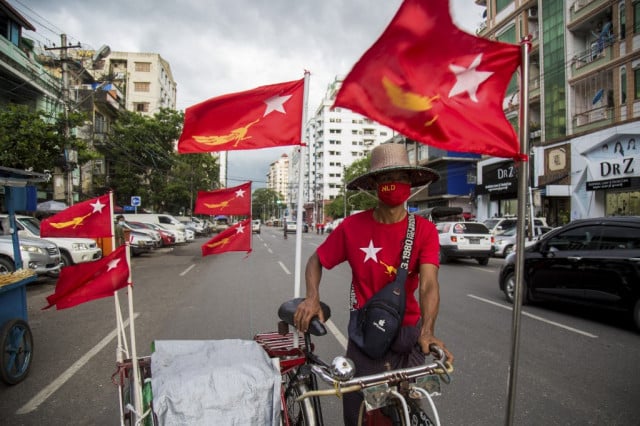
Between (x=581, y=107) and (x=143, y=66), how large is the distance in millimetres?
50224

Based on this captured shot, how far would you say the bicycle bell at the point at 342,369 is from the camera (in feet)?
5.09

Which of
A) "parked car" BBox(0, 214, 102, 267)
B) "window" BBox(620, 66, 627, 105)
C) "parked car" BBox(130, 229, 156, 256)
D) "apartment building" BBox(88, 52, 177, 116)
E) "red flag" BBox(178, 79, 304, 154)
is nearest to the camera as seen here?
"red flag" BBox(178, 79, 304, 154)

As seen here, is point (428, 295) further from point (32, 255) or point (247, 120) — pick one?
point (32, 255)

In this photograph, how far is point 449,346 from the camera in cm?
529

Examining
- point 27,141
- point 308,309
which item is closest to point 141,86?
point 27,141

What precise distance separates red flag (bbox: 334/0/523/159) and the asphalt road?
2533 millimetres

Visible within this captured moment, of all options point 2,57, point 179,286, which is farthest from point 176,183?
point 179,286

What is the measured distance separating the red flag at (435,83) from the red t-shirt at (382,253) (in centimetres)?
55

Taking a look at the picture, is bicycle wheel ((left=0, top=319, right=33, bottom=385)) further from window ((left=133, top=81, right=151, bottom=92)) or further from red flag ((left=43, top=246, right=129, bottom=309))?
window ((left=133, top=81, right=151, bottom=92))

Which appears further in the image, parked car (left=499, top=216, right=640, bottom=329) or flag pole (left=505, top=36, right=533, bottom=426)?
parked car (left=499, top=216, right=640, bottom=329)

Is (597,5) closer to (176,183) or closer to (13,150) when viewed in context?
(13,150)

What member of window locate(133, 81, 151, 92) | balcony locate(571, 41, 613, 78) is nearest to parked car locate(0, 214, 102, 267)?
balcony locate(571, 41, 613, 78)

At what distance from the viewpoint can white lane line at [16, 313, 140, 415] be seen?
11.8ft

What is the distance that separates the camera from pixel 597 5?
66.1 ft
